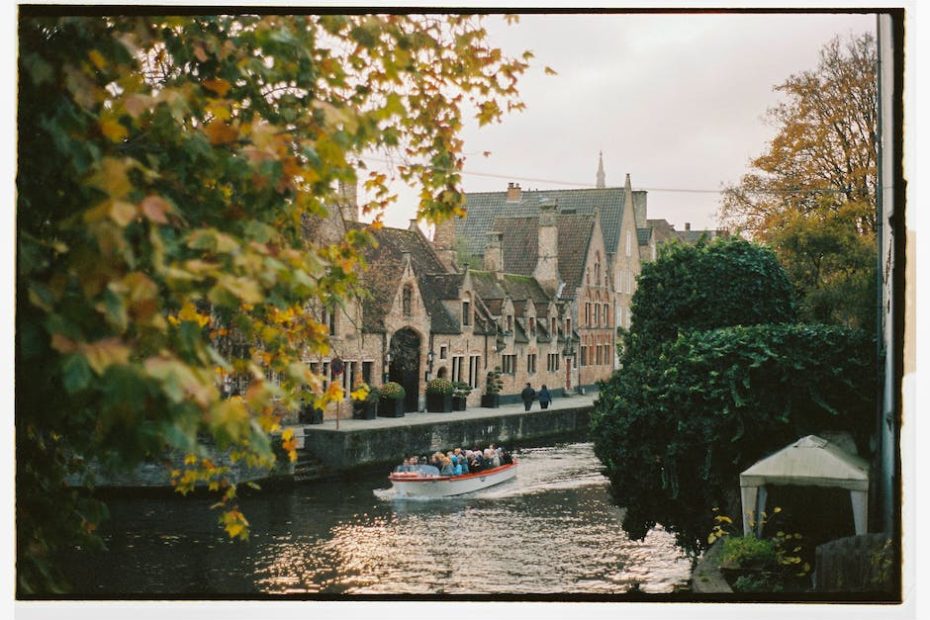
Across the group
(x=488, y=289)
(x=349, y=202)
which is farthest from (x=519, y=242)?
(x=349, y=202)

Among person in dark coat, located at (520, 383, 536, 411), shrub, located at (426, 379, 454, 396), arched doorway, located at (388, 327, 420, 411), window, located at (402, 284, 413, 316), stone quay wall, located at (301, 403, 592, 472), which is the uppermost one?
window, located at (402, 284, 413, 316)

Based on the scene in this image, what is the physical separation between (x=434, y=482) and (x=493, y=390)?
23.8ft

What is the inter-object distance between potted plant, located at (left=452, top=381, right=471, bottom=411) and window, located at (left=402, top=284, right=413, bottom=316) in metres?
1.63

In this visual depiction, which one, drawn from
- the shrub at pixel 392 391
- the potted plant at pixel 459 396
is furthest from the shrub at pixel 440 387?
the shrub at pixel 392 391

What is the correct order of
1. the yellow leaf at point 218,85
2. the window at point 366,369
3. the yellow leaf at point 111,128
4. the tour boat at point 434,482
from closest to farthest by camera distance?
1. the yellow leaf at point 111,128
2. the yellow leaf at point 218,85
3. the window at point 366,369
4. the tour boat at point 434,482

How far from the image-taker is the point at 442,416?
15.9 meters

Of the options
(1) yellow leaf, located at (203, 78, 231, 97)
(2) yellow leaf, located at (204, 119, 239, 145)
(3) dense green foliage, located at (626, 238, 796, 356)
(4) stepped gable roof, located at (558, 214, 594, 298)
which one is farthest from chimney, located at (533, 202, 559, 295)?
(2) yellow leaf, located at (204, 119, 239, 145)

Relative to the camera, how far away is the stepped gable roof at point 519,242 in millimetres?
14906

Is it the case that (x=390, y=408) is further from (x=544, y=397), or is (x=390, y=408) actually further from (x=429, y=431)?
(x=544, y=397)

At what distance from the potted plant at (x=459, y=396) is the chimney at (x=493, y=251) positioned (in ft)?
7.22

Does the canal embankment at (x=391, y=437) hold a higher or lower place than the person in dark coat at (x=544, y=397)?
lower

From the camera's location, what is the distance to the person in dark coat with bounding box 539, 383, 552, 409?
58.1ft

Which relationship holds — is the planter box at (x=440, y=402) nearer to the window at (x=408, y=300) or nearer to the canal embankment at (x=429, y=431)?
the canal embankment at (x=429, y=431)

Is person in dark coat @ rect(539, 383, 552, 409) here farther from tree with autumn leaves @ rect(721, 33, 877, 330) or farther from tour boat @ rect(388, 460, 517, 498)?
tree with autumn leaves @ rect(721, 33, 877, 330)
